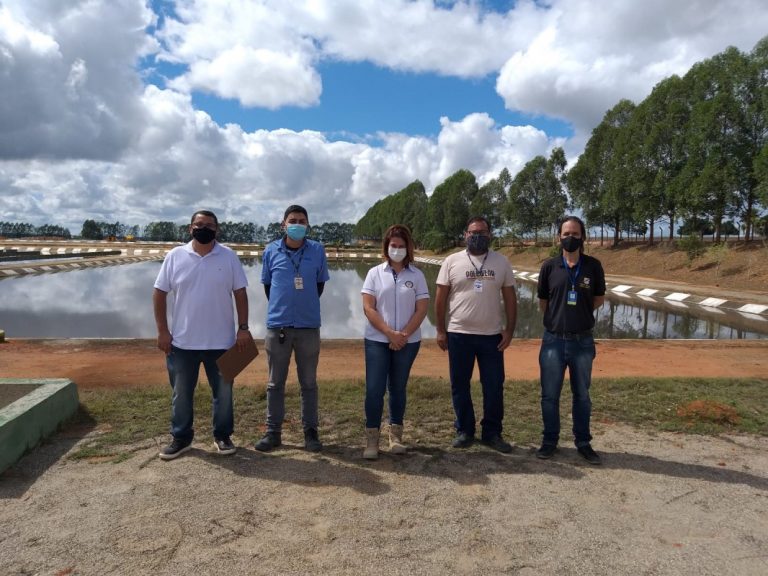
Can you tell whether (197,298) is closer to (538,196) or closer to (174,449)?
(174,449)

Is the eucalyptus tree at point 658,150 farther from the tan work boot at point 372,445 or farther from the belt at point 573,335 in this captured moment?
the tan work boot at point 372,445

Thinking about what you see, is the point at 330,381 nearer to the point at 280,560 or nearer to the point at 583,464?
the point at 583,464

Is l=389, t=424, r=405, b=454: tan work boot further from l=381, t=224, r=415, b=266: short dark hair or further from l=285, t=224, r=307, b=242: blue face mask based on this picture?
l=285, t=224, r=307, b=242: blue face mask

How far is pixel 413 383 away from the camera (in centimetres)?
636

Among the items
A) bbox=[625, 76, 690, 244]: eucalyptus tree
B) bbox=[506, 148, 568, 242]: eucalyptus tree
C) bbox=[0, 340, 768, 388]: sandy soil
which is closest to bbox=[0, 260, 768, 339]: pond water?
bbox=[0, 340, 768, 388]: sandy soil

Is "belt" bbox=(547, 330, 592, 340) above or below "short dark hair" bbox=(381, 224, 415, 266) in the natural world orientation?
below

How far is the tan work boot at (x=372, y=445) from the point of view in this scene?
395 cm

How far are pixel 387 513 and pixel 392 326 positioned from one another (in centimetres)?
136

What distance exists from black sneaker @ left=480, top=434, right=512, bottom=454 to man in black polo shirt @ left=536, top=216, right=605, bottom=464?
239 mm

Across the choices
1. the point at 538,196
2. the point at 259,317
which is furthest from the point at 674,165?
the point at 259,317

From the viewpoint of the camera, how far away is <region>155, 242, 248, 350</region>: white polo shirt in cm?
387

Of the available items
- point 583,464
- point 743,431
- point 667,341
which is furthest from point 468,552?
point 667,341

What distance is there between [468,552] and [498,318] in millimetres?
1897

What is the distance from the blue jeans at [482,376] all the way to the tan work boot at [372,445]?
2.39 feet
